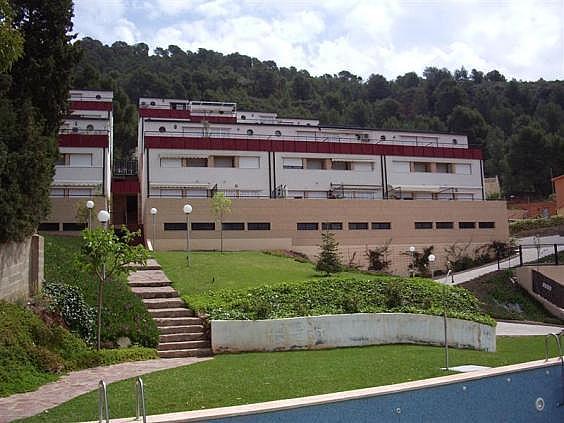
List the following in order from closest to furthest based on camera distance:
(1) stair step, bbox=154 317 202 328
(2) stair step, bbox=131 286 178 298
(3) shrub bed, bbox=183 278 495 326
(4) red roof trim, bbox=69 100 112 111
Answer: (1) stair step, bbox=154 317 202 328 < (3) shrub bed, bbox=183 278 495 326 < (2) stair step, bbox=131 286 178 298 < (4) red roof trim, bbox=69 100 112 111

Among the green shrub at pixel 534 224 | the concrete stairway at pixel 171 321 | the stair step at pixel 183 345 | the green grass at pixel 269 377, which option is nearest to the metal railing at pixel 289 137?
the green shrub at pixel 534 224

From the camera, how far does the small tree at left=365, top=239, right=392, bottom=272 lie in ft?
116

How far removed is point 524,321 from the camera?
26.7 meters

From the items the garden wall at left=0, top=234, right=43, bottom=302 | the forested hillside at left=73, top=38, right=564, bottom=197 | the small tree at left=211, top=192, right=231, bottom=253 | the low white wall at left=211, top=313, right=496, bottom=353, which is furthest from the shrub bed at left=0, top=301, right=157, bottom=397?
the forested hillside at left=73, top=38, right=564, bottom=197

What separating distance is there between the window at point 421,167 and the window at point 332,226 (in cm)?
1106

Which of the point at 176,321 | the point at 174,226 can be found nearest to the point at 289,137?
the point at 174,226

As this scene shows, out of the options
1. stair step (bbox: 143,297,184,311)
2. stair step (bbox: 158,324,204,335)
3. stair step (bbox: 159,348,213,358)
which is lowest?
stair step (bbox: 159,348,213,358)

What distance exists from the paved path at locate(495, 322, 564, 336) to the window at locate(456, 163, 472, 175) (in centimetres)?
2199

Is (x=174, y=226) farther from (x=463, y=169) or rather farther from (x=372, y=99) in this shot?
(x=372, y=99)

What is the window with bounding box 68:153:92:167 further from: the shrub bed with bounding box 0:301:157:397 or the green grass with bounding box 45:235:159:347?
the shrub bed with bounding box 0:301:157:397

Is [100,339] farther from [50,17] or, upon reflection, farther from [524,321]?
[524,321]

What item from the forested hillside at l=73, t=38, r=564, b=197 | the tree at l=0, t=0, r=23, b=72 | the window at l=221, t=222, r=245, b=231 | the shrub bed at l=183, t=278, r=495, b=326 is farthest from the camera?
the forested hillside at l=73, t=38, r=564, b=197

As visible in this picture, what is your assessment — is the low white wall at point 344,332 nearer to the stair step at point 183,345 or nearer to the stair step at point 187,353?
the stair step at point 187,353

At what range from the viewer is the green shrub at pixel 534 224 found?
50656 millimetres
